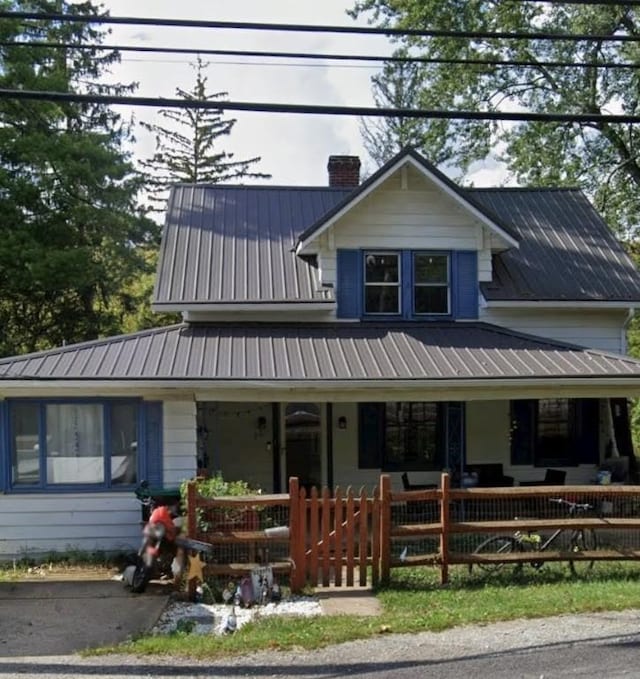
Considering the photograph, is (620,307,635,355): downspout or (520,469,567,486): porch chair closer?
(520,469,567,486): porch chair

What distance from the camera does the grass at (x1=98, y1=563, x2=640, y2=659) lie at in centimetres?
634

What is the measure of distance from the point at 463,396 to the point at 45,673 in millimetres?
7062

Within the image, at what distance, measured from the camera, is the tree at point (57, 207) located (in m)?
20.7

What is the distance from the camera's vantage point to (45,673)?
226 inches

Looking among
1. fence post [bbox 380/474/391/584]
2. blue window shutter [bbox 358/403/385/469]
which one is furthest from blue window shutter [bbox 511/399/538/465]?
fence post [bbox 380/474/391/584]

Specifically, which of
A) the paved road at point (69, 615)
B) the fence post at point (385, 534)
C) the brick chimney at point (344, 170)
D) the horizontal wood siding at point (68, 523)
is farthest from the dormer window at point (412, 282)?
the paved road at point (69, 615)

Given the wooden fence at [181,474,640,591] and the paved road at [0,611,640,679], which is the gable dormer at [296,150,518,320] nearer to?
the wooden fence at [181,474,640,591]

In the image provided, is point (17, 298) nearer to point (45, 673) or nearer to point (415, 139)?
point (415, 139)

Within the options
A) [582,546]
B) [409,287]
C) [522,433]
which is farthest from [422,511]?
[409,287]

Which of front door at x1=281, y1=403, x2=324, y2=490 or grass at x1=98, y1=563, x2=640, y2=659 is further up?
front door at x1=281, y1=403, x2=324, y2=490

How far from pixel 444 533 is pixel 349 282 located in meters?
6.01

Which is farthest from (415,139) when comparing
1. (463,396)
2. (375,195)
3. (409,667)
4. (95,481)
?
(409,667)

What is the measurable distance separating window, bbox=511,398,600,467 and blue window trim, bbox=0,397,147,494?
23.5 ft

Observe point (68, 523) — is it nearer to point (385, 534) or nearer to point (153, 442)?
point (153, 442)
